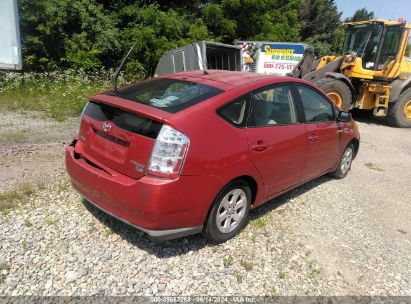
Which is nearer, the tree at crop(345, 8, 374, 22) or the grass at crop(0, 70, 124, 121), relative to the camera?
the grass at crop(0, 70, 124, 121)

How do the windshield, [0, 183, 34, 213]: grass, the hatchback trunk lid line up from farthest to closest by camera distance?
the windshield, [0, 183, 34, 213]: grass, the hatchback trunk lid

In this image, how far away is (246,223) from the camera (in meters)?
4.05

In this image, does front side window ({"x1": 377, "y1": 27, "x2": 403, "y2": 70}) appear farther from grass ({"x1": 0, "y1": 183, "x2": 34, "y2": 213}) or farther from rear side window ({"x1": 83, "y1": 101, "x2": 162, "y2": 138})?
grass ({"x1": 0, "y1": 183, "x2": 34, "y2": 213})

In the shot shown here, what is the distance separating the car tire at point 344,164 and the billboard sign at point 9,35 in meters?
6.84

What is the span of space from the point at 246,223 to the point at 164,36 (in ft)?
39.1

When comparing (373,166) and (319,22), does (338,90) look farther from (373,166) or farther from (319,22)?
(319,22)

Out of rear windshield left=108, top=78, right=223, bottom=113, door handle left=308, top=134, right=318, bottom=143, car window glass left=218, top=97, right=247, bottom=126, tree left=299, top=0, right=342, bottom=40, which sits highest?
tree left=299, top=0, right=342, bottom=40

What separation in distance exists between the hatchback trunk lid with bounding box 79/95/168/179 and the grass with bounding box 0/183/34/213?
1.09 meters

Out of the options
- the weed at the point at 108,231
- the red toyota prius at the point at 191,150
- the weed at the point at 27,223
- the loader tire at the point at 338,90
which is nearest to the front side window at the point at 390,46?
the loader tire at the point at 338,90

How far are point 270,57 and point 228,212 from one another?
12407mm

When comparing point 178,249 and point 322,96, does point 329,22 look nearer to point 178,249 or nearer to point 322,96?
point 322,96

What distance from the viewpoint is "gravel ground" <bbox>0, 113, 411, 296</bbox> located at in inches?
118

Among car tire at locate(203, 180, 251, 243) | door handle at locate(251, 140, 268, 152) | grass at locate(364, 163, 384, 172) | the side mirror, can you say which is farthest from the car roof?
grass at locate(364, 163, 384, 172)

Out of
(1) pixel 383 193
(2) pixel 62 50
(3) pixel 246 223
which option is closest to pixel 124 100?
(3) pixel 246 223
